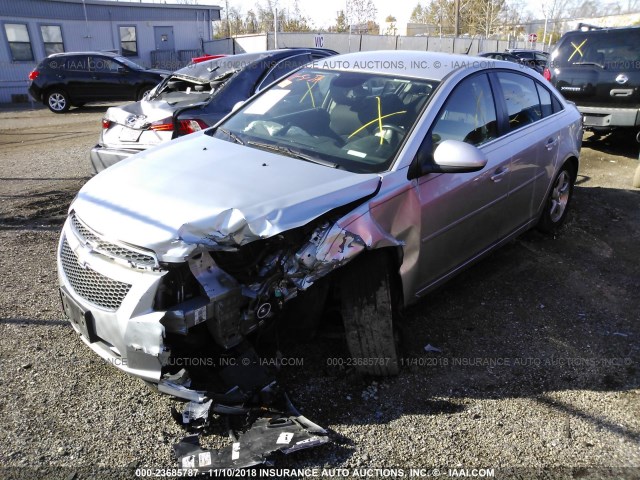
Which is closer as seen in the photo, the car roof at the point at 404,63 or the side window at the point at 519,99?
the car roof at the point at 404,63

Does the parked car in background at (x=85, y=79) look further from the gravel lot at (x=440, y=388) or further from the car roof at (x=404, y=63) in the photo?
the car roof at (x=404, y=63)

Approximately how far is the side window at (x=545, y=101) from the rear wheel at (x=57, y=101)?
14559 millimetres

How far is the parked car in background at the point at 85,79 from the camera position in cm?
1509

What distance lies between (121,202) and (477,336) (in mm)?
2528

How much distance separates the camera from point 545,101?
16.3ft

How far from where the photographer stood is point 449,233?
11.6ft

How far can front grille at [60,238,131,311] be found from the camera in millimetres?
2582

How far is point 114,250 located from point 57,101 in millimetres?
15145

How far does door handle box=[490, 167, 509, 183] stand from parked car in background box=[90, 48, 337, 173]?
3162 mm

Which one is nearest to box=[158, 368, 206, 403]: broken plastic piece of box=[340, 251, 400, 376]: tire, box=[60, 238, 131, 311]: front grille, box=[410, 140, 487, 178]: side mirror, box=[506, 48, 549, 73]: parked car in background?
box=[60, 238, 131, 311]: front grille

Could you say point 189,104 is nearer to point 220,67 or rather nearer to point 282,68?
point 220,67

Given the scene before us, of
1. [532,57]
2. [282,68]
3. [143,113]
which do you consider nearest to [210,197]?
[143,113]

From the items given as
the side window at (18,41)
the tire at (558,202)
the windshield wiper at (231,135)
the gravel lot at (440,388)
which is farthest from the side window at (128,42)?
the tire at (558,202)

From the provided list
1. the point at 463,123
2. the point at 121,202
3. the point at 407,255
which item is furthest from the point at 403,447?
the point at 463,123
